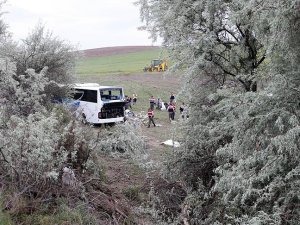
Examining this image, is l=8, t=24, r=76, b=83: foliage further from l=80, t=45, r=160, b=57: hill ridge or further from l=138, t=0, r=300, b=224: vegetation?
l=80, t=45, r=160, b=57: hill ridge

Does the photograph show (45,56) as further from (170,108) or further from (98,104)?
(170,108)

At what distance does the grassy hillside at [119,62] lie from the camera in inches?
1896

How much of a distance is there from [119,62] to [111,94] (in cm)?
3594

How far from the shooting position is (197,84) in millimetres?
10039

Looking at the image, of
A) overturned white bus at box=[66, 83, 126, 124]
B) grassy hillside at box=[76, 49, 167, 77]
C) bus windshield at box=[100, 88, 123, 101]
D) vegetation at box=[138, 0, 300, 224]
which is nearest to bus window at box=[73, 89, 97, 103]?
overturned white bus at box=[66, 83, 126, 124]

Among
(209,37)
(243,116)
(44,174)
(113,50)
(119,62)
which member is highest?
(113,50)

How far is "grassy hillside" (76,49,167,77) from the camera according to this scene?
48.2m

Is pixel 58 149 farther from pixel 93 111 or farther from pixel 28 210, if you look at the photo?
pixel 93 111

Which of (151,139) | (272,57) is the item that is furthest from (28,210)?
(151,139)

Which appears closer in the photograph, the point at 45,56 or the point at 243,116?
the point at 243,116

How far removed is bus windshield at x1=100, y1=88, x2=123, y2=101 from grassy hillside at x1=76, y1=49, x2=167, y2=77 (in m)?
23.5

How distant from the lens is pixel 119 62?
186ft

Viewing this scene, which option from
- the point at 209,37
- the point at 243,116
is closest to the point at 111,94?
the point at 209,37

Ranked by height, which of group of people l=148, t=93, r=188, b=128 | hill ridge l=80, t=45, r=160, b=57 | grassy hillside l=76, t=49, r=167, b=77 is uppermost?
hill ridge l=80, t=45, r=160, b=57
